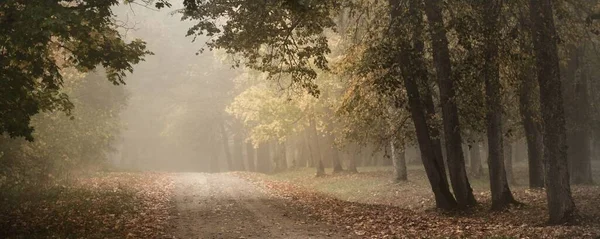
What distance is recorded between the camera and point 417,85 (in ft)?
55.1

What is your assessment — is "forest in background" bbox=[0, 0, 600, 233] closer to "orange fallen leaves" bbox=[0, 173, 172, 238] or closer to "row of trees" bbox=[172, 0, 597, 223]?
"row of trees" bbox=[172, 0, 597, 223]

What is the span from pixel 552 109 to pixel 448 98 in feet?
10.7

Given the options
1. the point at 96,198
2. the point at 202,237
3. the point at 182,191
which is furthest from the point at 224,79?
the point at 202,237

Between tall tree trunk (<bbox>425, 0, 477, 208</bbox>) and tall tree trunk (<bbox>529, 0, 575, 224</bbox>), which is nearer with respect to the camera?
tall tree trunk (<bbox>529, 0, 575, 224</bbox>)

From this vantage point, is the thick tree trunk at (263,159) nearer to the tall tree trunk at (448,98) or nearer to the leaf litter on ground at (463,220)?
the leaf litter on ground at (463,220)

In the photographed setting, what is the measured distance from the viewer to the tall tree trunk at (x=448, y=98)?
15.2 m

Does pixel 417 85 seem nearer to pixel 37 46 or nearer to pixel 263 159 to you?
pixel 37 46

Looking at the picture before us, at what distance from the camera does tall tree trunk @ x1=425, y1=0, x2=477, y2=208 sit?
15247mm

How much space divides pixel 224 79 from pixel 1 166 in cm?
3326

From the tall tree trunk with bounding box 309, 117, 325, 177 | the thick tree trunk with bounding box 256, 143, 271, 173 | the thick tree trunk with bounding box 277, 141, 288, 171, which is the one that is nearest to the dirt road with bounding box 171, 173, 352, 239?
the tall tree trunk with bounding box 309, 117, 325, 177

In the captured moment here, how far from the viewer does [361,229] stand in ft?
43.4

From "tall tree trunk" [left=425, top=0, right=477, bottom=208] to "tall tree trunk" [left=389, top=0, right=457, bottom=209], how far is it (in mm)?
386

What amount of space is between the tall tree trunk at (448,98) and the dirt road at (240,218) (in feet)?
16.9

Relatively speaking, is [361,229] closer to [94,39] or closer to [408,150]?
[94,39]
